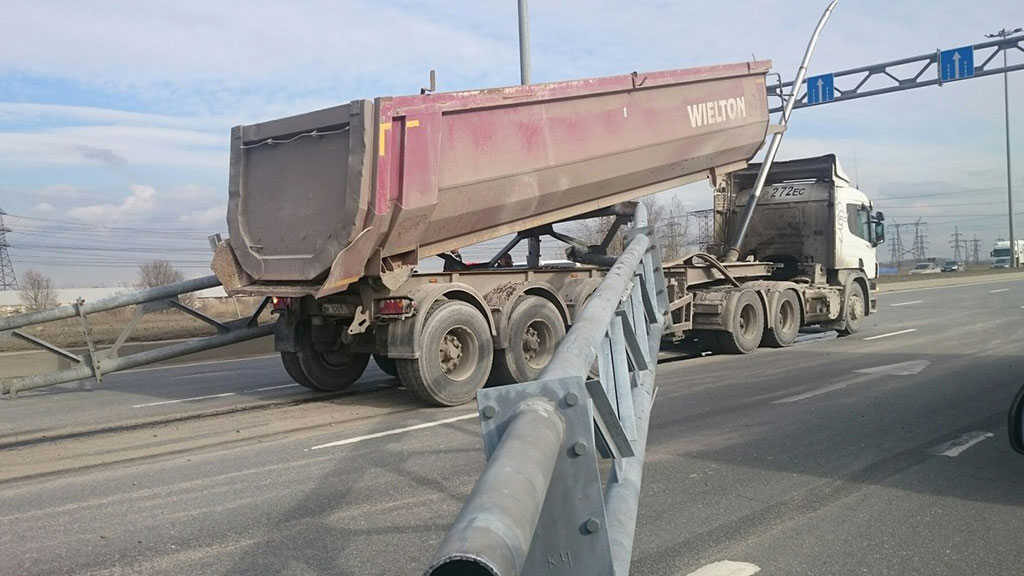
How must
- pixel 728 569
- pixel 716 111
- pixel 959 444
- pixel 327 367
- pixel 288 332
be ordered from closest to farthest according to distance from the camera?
pixel 728 569
pixel 959 444
pixel 288 332
pixel 327 367
pixel 716 111

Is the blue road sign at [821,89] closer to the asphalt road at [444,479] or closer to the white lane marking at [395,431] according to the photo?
the asphalt road at [444,479]

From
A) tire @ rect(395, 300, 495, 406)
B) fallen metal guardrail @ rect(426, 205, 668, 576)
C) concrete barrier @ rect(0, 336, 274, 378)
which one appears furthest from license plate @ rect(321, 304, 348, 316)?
fallen metal guardrail @ rect(426, 205, 668, 576)

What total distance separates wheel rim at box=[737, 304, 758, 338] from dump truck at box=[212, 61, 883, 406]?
0.65 meters

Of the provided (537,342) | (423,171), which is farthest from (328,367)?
(423,171)

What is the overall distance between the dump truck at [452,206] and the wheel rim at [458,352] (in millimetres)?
18

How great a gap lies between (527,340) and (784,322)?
6402 millimetres

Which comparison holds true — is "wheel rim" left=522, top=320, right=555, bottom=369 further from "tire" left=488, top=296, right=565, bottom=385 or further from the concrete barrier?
the concrete barrier

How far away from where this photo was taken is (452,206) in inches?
Answer: 350

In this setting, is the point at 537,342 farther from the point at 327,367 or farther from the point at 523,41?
the point at 523,41

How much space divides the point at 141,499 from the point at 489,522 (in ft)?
16.7

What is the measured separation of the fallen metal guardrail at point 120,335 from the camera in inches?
338

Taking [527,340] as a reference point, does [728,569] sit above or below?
below

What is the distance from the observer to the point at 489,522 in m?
1.41

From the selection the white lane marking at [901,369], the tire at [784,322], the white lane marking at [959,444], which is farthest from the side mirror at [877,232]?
the white lane marking at [959,444]
